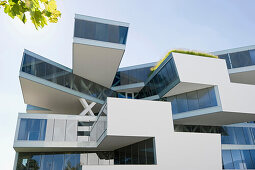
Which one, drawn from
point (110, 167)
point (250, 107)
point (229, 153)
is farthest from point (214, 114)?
point (110, 167)

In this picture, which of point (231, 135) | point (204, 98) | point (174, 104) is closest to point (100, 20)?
point (174, 104)

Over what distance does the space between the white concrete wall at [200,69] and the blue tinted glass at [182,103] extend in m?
2.35

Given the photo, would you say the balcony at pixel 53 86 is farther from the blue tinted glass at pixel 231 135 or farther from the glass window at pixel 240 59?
the glass window at pixel 240 59

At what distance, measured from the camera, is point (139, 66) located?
27.1 metres

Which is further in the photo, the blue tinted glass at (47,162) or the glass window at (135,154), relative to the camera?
the blue tinted glass at (47,162)

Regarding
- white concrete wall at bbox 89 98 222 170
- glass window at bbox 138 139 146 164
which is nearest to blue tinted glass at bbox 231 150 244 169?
white concrete wall at bbox 89 98 222 170

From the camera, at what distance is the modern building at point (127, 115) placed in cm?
1299

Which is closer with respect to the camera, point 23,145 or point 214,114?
point 23,145

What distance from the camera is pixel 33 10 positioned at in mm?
2463

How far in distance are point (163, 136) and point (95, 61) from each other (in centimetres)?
936

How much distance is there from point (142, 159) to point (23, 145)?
27.8 feet

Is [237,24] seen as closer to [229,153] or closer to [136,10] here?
[136,10]

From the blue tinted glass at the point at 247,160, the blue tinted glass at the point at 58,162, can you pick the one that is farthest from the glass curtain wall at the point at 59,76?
the blue tinted glass at the point at 247,160

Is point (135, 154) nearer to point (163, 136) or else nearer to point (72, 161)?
point (163, 136)
